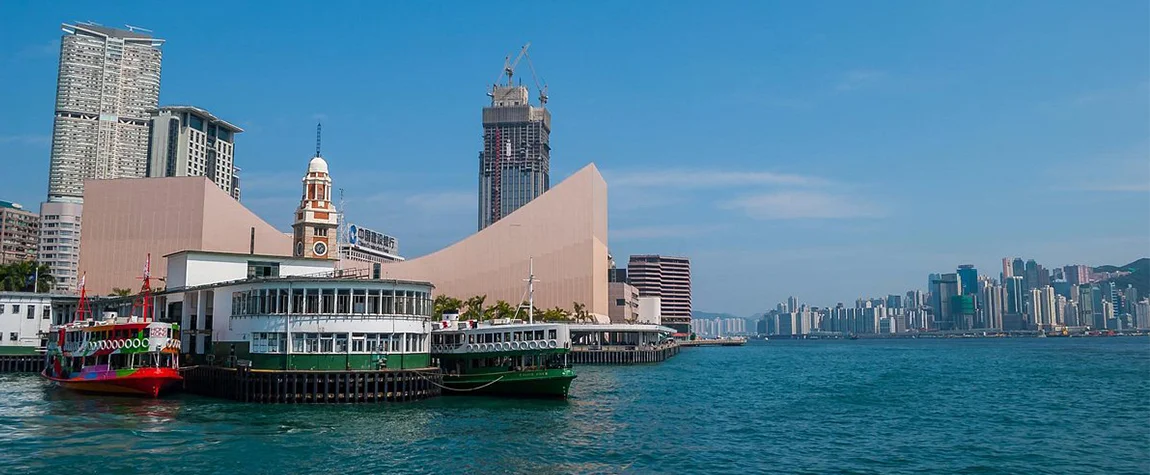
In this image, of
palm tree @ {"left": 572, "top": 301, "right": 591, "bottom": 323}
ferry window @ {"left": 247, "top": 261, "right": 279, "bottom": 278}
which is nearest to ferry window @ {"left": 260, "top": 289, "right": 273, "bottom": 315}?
ferry window @ {"left": 247, "top": 261, "right": 279, "bottom": 278}

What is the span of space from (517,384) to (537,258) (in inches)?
2801

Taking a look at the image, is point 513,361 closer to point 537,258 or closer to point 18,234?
point 537,258

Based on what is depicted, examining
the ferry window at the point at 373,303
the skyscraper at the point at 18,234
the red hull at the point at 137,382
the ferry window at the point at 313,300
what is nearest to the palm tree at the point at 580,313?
the ferry window at the point at 373,303

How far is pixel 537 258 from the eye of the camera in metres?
116

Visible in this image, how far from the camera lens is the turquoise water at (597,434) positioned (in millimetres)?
27734

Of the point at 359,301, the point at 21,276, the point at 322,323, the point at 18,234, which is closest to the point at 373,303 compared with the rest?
the point at 359,301

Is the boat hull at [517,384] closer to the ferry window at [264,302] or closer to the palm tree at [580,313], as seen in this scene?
the ferry window at [264,302]

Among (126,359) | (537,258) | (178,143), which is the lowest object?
(126,359)

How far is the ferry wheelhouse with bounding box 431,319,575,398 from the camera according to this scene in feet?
147

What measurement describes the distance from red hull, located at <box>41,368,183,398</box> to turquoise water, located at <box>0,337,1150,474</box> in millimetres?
1359

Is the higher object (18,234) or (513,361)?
(18,234)

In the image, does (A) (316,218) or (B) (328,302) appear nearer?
(B) (328,302)

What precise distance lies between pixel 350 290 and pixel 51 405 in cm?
1494

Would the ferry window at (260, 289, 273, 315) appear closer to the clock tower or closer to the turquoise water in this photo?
the turquoise water
